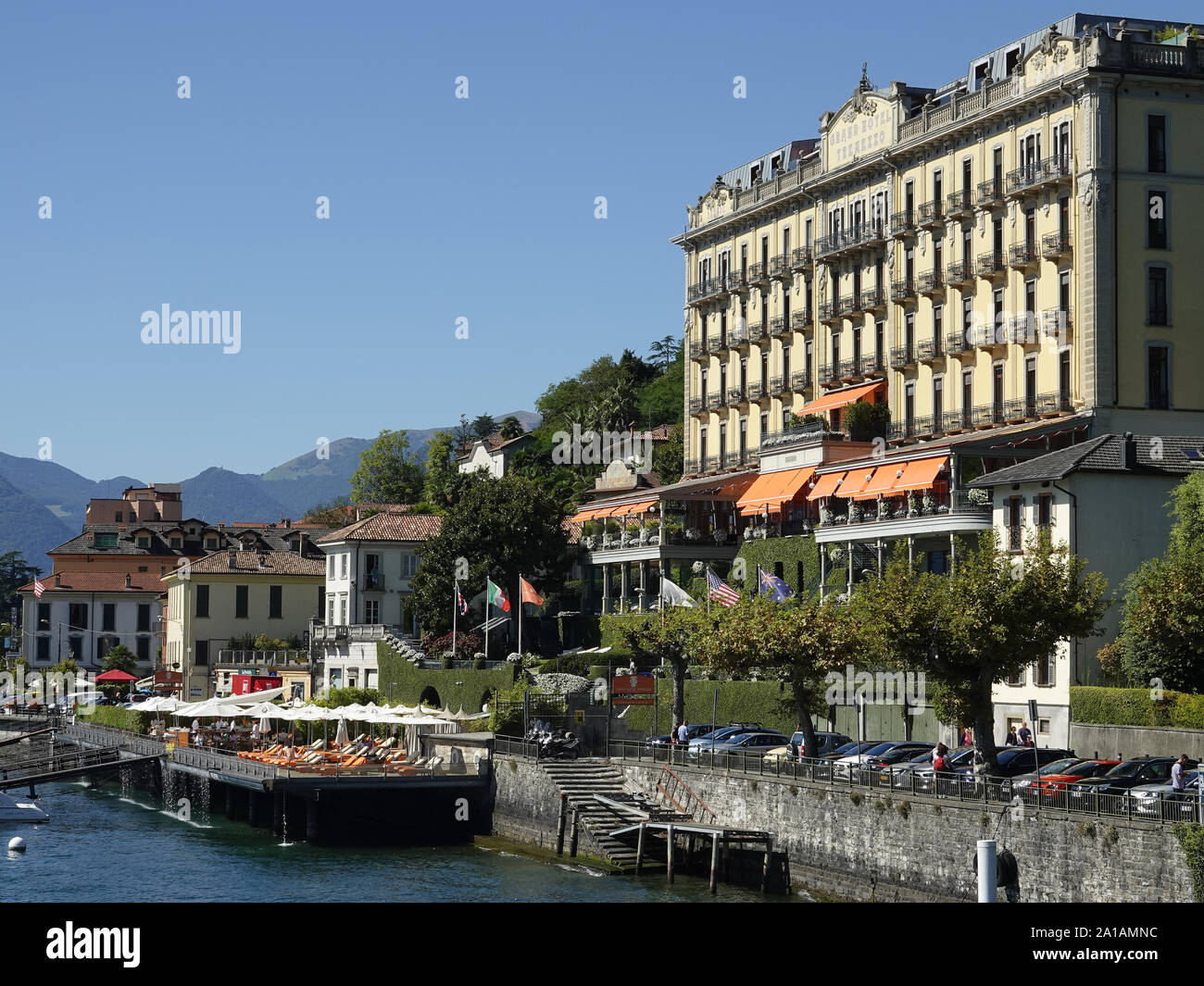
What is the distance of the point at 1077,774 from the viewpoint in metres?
40.1

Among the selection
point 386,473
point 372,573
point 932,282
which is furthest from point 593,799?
point 386,473

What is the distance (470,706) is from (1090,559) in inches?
1266

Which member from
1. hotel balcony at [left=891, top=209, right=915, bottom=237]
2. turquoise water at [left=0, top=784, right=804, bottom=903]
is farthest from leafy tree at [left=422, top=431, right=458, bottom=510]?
turquoise water at [left=0, top=784, right=804, bottom=903]

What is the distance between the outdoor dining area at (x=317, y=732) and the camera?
216ft

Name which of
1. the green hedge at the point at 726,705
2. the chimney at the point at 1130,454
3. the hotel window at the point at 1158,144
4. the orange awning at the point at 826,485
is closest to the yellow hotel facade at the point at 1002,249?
the hotel window at the point at 1158,144

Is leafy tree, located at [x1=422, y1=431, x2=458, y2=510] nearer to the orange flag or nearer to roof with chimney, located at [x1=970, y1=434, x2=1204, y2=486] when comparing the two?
the orange flag

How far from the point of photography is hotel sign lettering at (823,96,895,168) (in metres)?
82.1

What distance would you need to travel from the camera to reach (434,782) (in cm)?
5988

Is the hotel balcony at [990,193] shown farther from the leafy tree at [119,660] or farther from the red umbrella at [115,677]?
the leafy tree at [119,660]

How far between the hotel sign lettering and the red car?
4683 cm
